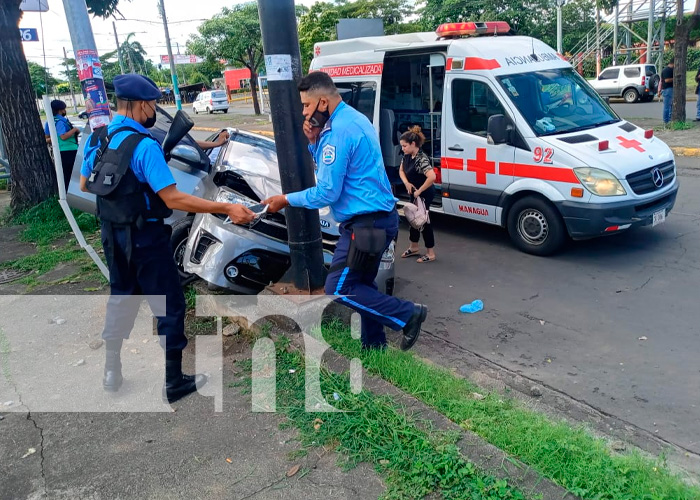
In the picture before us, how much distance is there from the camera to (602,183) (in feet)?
18.7

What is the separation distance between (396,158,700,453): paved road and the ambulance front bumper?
39cm

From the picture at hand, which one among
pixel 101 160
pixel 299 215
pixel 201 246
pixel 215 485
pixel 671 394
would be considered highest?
pixel 101 160

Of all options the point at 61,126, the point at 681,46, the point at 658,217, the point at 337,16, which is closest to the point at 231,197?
the point at 658,217

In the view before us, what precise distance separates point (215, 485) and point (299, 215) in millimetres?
2074

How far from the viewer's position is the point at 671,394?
12.2ft

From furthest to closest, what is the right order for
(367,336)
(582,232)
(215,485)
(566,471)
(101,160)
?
1. (582,232)
2. (367,336)
3. (101,160)
4. (215,485)
5. (566,471)

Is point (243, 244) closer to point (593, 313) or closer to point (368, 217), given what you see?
point (368, 217)

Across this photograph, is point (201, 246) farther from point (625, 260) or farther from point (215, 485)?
point (625, 260)

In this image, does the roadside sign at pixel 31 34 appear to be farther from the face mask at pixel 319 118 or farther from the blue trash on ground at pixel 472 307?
the blue trash on ground at pixel 472 307

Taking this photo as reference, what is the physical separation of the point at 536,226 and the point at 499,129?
1106mm

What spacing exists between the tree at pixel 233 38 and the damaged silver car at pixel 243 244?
28612 mm

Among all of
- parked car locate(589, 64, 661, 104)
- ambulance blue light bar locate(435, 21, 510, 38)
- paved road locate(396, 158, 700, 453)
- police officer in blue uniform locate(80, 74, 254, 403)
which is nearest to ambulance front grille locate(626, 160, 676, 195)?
paved road locate(396, 158, 700, 453)

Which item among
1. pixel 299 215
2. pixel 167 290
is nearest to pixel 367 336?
pixel 299 215

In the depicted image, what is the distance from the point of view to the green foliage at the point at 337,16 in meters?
32.8
